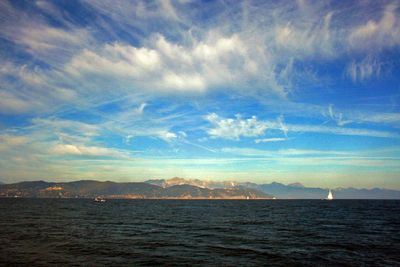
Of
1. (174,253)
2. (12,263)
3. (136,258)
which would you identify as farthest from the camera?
(174,253)

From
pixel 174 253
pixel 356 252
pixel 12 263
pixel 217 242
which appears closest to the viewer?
pixel 12 263

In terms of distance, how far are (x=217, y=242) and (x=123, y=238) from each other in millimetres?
14490

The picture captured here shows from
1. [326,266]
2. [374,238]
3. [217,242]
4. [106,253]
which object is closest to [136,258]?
[106,253]

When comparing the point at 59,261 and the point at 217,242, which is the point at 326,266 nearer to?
the point at 217,242

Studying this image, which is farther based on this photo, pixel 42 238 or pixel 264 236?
pixel 264 236

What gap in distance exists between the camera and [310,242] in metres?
48.9

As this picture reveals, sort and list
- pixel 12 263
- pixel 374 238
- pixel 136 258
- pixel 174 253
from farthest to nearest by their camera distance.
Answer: pixel 374 238, pixel 174 253, pixel 136 258, pixel 12 263

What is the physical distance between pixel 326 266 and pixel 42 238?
3839cm

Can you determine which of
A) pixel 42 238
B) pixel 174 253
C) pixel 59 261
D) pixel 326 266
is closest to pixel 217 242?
pixel 174 253

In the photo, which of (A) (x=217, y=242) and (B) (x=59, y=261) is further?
(A) (x=217, y=242)

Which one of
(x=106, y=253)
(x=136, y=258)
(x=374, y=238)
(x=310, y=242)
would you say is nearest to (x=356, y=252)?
(x=310, y=242)

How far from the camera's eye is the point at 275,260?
36.0 m

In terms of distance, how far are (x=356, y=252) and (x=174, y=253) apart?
22.8 m

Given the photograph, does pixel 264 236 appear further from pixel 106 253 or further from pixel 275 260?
pixel 106 253
